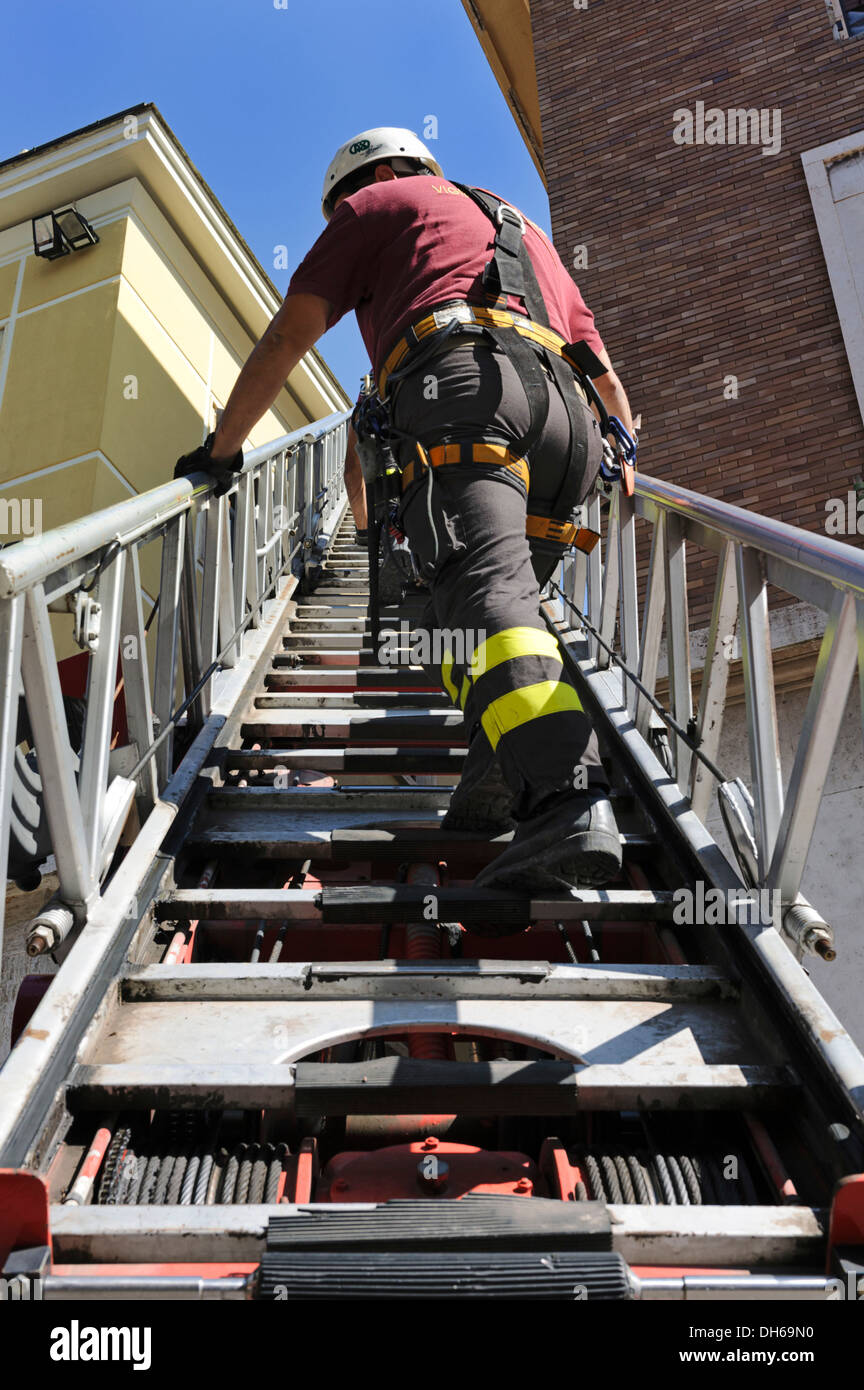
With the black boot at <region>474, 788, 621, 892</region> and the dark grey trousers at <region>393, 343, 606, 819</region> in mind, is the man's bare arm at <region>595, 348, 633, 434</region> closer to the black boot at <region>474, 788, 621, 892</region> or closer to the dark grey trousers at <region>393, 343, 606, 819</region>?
the dark grey trousers at <region>393, 343, 606, 819</region>

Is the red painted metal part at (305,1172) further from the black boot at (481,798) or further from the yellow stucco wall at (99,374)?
the yellow stucco wall at (99,374)

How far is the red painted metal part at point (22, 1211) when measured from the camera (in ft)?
4.20

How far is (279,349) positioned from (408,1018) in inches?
71.0

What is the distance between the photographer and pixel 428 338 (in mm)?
2467

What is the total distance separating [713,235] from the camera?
25.8 feet

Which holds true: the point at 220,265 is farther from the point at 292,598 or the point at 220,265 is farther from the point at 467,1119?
the point at 467,1119

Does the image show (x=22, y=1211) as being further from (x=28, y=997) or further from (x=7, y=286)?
(x=7, y=286)

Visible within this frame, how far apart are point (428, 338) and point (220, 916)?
149 centimetres

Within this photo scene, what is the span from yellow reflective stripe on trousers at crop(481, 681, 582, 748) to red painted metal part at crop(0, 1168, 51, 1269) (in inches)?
45.4

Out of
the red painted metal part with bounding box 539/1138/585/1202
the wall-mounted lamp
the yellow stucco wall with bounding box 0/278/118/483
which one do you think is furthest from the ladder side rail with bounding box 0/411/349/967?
the wall-mounted lamp
